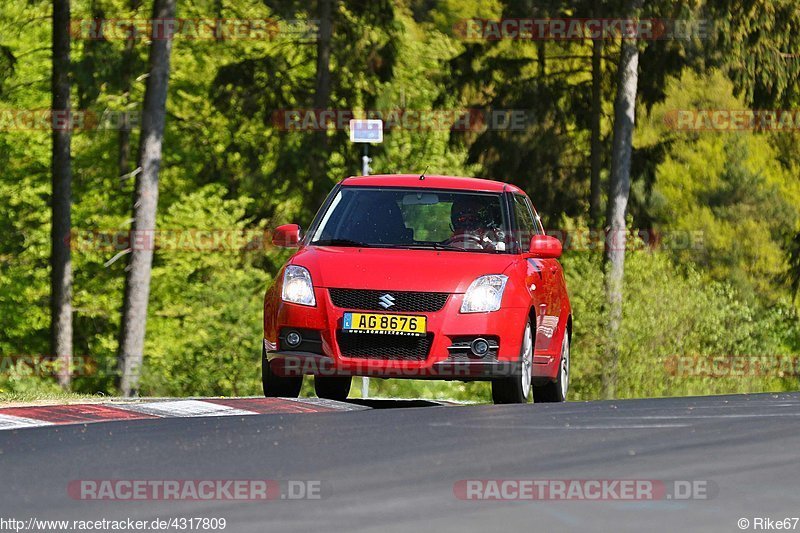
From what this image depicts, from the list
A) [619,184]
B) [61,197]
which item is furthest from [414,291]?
[619,184]

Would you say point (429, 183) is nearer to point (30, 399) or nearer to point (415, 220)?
point (415, 220)

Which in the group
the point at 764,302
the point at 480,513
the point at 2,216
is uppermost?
the point at 480,513

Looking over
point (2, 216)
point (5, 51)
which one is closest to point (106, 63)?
point (5, 51)

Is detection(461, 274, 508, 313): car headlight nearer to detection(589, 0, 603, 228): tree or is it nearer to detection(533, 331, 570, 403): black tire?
detection(533, 331, 570, 403): black tire

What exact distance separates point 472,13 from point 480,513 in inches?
2279

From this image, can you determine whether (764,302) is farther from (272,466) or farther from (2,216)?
(272,466)

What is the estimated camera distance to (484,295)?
44.6ft

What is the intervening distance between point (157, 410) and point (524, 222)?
13.7 feet

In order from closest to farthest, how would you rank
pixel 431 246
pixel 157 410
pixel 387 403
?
pixel 157 410 → pixel 431 246 → pixel 387 403

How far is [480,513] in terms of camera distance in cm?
751

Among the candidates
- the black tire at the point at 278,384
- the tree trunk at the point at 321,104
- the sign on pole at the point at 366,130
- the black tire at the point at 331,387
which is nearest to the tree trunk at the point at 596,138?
the tree trunk at the point at 321,104

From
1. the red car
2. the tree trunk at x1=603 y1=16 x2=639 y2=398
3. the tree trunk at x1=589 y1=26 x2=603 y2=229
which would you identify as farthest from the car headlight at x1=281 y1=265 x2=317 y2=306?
the tree trunk at x1=589 y1=26 x2=603 y2=229

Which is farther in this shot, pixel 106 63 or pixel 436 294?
pixel 106 63

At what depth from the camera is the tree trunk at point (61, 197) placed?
3191cm
